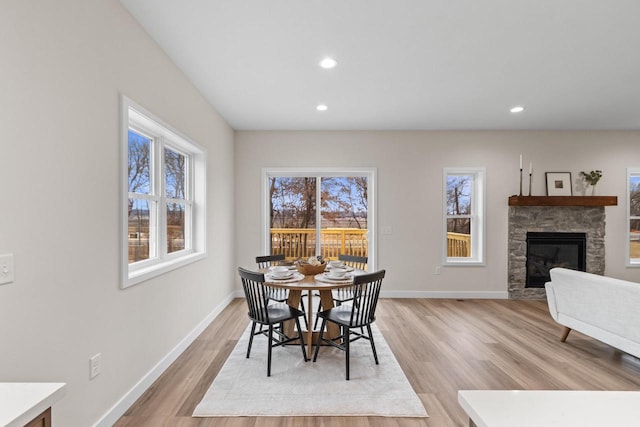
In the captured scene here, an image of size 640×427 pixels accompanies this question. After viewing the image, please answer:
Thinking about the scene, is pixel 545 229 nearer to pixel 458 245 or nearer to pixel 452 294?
pixel 458 245

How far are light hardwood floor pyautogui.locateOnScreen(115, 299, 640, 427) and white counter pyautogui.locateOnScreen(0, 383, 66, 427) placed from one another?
1312mm

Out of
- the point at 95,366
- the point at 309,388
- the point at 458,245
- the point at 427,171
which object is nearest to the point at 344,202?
the point at 427,171

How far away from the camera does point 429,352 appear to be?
304 centimetres

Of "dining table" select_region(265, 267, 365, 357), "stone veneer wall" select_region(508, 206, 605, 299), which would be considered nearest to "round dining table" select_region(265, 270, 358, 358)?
"dining table" select_region(265, 267, 365, 357)

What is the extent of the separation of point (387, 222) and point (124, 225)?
377 cm

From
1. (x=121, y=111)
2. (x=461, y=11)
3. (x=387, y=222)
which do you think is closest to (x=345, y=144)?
(x=387, y=222)

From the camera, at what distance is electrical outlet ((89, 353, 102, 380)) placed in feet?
5.92

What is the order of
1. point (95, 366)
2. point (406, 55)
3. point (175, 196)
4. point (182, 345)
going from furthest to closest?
point (175, 196) < point (182, 345) < point (406, 55) < point (95, 366)

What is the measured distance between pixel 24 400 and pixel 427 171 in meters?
5.01

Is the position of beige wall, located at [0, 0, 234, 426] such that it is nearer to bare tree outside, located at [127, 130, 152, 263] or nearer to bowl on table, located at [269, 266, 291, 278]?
bare tree outside, located at [127, 130, 152, 263]

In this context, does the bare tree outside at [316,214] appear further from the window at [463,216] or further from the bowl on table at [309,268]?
the bowl on table at [309,268]

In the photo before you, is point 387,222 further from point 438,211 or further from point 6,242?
point 6,242

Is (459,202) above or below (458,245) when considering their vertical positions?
above

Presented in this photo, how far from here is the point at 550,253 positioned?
501 centimetres
